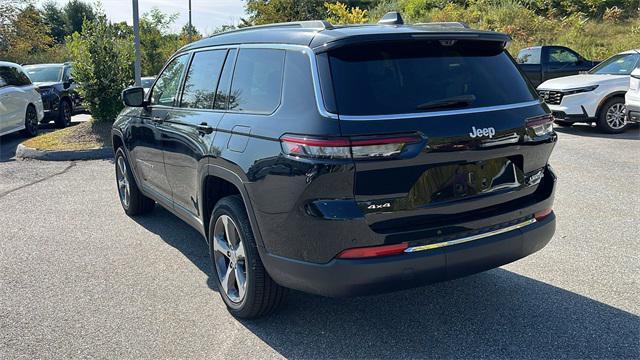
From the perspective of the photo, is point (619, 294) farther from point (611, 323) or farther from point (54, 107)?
point (54, 107)

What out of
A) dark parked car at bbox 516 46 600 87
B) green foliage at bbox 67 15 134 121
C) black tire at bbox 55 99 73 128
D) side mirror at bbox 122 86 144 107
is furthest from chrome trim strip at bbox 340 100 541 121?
black tire at bbox 55 99 73 128

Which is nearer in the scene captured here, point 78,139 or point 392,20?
point 392,20

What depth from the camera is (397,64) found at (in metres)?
3.07

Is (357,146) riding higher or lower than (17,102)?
higher

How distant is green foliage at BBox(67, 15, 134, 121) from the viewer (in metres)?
11.1

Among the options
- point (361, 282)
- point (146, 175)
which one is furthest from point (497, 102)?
point (146, 175)

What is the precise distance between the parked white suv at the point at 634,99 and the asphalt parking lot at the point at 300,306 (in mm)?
4297

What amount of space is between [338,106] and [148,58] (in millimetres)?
29017

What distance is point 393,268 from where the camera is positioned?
284 centimetres

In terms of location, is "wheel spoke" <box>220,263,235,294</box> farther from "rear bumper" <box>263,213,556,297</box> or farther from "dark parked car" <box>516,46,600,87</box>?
"dark parked car" <box>516,46,600,87</box>

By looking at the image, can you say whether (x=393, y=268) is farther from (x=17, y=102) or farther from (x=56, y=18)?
(x=56, y=18)

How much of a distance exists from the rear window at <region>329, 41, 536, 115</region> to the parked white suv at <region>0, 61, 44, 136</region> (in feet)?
35.5

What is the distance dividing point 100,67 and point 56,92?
12.6ft

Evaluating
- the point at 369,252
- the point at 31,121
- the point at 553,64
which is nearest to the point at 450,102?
the point at 369,252
